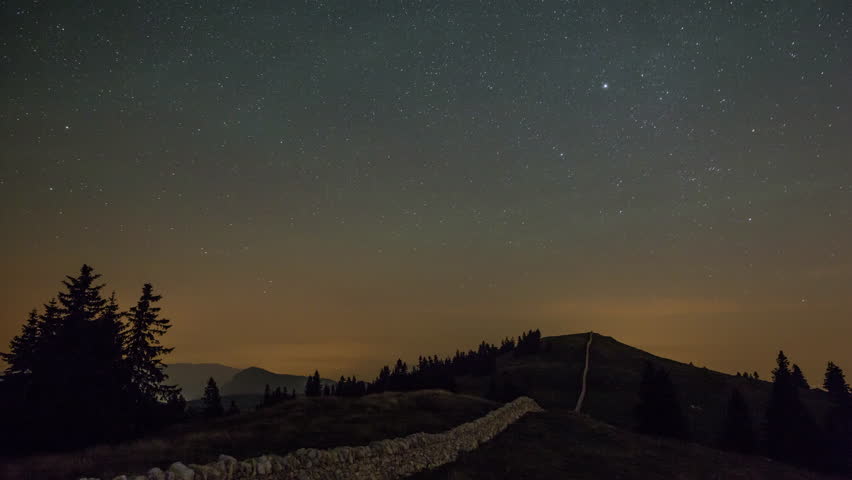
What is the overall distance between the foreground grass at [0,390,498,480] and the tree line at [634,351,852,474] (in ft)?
97.2

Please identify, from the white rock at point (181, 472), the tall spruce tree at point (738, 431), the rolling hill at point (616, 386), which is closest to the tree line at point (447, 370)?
the rolling hill at point (616, 386)

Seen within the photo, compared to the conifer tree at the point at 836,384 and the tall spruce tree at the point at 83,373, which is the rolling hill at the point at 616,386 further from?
the tall spruce tree at the point at 83,373

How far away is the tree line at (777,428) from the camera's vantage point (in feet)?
197

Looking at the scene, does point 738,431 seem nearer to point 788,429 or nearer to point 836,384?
point 788,429

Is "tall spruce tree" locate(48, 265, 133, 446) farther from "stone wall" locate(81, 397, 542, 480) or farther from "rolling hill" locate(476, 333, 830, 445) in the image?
"rolling hill" locate(476, 333, 830, 445)

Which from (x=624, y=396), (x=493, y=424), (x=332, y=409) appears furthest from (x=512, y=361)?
(x=332, y=409)

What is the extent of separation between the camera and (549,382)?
100 m

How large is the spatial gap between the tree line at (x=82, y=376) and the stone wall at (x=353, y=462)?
875 inches

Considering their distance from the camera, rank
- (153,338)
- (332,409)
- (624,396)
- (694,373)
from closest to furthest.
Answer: (332,409) < (153,338) < (624,396) < (694,373)

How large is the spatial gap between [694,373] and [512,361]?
42.3 meters

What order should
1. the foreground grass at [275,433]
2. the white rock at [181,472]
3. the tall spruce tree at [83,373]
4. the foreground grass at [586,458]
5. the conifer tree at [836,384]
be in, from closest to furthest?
the white rock at [181,472]
the foreground grass at [275,433]
the foreground grass at [586,458]
the tall spruce tree at [83,373]
the conifer tree at [836,384]

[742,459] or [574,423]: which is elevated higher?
[574,423]

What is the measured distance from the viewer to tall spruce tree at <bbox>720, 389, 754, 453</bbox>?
6016 cm

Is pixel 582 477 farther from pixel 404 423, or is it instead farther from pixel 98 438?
pixel 98 438
